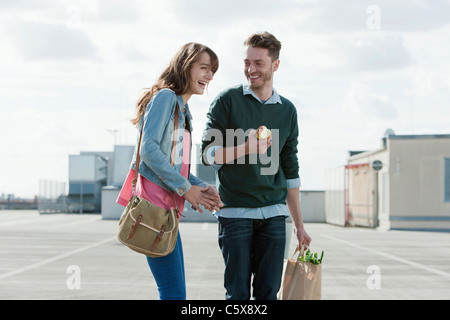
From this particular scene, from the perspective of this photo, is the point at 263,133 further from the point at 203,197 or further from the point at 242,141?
the point at 203,197

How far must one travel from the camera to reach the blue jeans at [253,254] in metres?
3.43

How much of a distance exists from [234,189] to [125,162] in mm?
34715

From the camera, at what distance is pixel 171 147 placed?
3225mm

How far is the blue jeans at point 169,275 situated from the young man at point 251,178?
1.00ft

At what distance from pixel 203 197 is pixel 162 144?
0.32 m

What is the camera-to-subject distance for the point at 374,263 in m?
12.1

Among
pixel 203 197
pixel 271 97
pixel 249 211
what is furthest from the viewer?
pixel 271 97

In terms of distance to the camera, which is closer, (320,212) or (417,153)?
(417,153)

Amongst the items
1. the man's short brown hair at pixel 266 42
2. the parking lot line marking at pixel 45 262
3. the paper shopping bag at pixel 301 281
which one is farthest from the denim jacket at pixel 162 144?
the parking lot line marking at pixel 45 262

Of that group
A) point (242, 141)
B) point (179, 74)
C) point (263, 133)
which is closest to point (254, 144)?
point (263, 133)

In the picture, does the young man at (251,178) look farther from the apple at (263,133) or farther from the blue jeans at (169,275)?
the blue jeans at (169,275)

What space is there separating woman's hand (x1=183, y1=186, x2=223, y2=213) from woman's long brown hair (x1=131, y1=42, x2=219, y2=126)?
468mm
